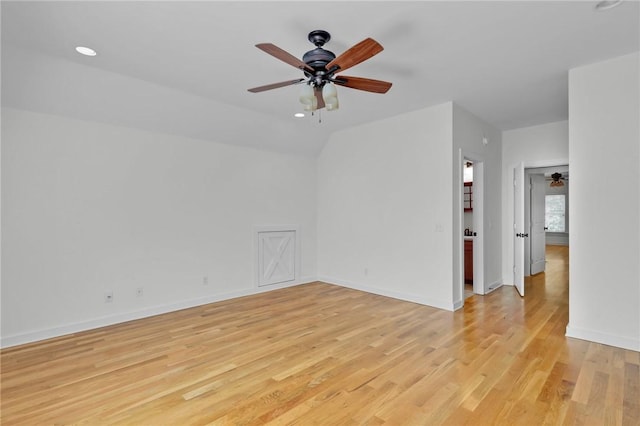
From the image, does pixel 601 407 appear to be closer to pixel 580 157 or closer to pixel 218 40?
pixel 580 157

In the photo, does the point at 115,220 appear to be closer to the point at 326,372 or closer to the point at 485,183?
the point at 326,372

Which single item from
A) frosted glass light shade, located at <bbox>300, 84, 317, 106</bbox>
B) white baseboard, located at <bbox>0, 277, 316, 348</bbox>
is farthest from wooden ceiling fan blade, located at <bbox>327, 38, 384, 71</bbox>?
white baseboard, located at <bbox>0, 277, 316, 348</bbox>

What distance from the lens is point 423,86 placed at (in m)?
3.77

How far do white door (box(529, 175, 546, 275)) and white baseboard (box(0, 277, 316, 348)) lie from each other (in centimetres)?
554

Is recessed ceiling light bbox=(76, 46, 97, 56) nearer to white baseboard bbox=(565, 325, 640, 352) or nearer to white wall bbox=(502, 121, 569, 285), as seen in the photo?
white baseboard bbox=(565, 325, 640, 352)

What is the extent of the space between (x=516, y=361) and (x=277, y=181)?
166 inches

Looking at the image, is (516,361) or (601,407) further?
(516,361)

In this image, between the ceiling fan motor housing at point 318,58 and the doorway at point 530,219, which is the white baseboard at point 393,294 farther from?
the ceiling fan motor housing at point 318,58

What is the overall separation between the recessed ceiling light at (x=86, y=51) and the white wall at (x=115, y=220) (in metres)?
1.06

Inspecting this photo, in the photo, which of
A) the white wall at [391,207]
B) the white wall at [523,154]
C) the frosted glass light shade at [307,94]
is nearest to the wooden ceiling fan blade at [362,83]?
the frosted glass light shade at [307,94]

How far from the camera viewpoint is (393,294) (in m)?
4.95

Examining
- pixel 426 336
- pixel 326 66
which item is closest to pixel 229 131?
pixel 326 66

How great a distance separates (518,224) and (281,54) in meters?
4.77

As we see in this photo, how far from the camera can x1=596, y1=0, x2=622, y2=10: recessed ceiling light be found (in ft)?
7.38
